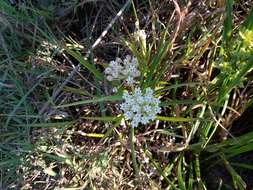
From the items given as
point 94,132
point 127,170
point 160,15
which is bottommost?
point 127,170

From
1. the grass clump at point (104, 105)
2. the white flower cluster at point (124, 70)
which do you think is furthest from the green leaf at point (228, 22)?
the white flower cluster at point (124, 70)

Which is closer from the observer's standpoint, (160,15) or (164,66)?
(164,66)

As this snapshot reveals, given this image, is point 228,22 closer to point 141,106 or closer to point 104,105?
point 141,106

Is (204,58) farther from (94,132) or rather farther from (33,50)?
(33,50)

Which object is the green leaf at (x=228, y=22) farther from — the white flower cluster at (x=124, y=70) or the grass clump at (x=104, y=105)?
the white flower cluster at (x=124, y=70)

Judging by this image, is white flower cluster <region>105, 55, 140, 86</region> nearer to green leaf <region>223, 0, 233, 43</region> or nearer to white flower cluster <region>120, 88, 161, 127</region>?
white flower cluster <region>120, 88, 161, 127</region>

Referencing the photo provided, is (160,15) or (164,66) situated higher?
(160,15)

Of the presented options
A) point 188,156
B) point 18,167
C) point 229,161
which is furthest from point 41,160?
point 229,161
